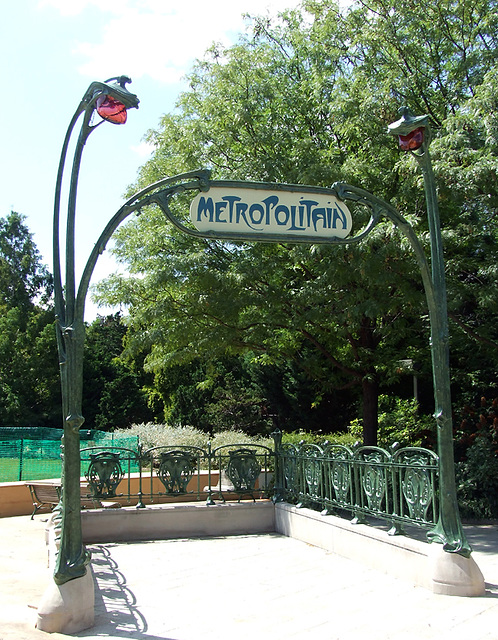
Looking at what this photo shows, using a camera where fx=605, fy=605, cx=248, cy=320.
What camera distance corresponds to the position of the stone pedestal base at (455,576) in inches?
223

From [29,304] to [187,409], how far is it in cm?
1871

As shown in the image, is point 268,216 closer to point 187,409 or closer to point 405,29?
point 405,29

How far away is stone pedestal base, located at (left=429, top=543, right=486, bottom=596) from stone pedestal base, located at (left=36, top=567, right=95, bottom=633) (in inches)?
126

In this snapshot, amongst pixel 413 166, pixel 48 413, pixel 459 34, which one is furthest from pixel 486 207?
pixel 48 413

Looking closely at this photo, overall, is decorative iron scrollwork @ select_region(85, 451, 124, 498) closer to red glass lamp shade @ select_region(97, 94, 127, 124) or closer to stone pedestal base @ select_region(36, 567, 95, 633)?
stone pedestal base @ select_region(36, 567, 95, 633)

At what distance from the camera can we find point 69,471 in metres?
5.36

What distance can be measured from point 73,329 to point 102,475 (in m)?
4.37

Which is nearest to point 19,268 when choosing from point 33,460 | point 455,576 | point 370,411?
point 33,460

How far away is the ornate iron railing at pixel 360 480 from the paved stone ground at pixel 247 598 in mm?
678

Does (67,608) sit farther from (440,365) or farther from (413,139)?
(413,139)

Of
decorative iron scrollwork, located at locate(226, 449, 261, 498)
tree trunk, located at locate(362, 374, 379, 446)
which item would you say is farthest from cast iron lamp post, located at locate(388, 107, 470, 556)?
tree trunk, located at locate(362, 374, 379, 446)

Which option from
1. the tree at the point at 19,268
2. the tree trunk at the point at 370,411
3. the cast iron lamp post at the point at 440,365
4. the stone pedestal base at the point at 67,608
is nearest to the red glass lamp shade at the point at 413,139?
the cast iron lamp post at the point at 440,365

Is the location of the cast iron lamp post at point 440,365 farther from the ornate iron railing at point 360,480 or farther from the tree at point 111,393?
the tree at point 111,393

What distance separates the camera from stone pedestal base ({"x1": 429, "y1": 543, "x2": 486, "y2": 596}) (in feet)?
18.6
